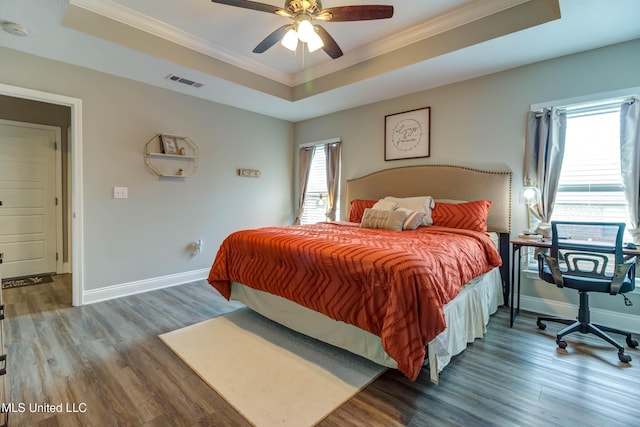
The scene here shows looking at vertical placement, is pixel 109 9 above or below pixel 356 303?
above

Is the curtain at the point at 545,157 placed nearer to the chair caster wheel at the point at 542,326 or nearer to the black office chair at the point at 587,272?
the black office chair at the point at 587,272

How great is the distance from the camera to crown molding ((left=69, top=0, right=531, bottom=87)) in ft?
8.75

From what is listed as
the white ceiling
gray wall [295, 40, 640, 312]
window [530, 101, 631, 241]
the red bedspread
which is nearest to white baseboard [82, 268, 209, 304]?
the red bedspread

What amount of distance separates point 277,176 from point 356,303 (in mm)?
3783

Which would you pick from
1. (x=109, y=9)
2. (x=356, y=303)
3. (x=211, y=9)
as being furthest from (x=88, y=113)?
(x=356, y=303)

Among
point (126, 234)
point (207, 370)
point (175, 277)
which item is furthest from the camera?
point (175, 277)

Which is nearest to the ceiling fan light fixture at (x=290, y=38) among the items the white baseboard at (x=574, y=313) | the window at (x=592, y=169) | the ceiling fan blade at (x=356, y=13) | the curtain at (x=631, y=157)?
the ceiling fan blade at (x=356, y=13)

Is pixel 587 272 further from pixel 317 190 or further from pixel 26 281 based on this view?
pixel 26 281

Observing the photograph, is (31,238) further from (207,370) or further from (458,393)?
(458,393)

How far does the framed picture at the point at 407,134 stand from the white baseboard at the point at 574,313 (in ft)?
6.69

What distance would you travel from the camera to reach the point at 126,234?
3.67 m

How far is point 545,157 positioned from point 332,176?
2803 millimetres

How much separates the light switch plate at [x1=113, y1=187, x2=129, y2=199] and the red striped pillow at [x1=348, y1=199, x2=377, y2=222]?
112 inches

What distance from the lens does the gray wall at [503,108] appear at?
2.79m
